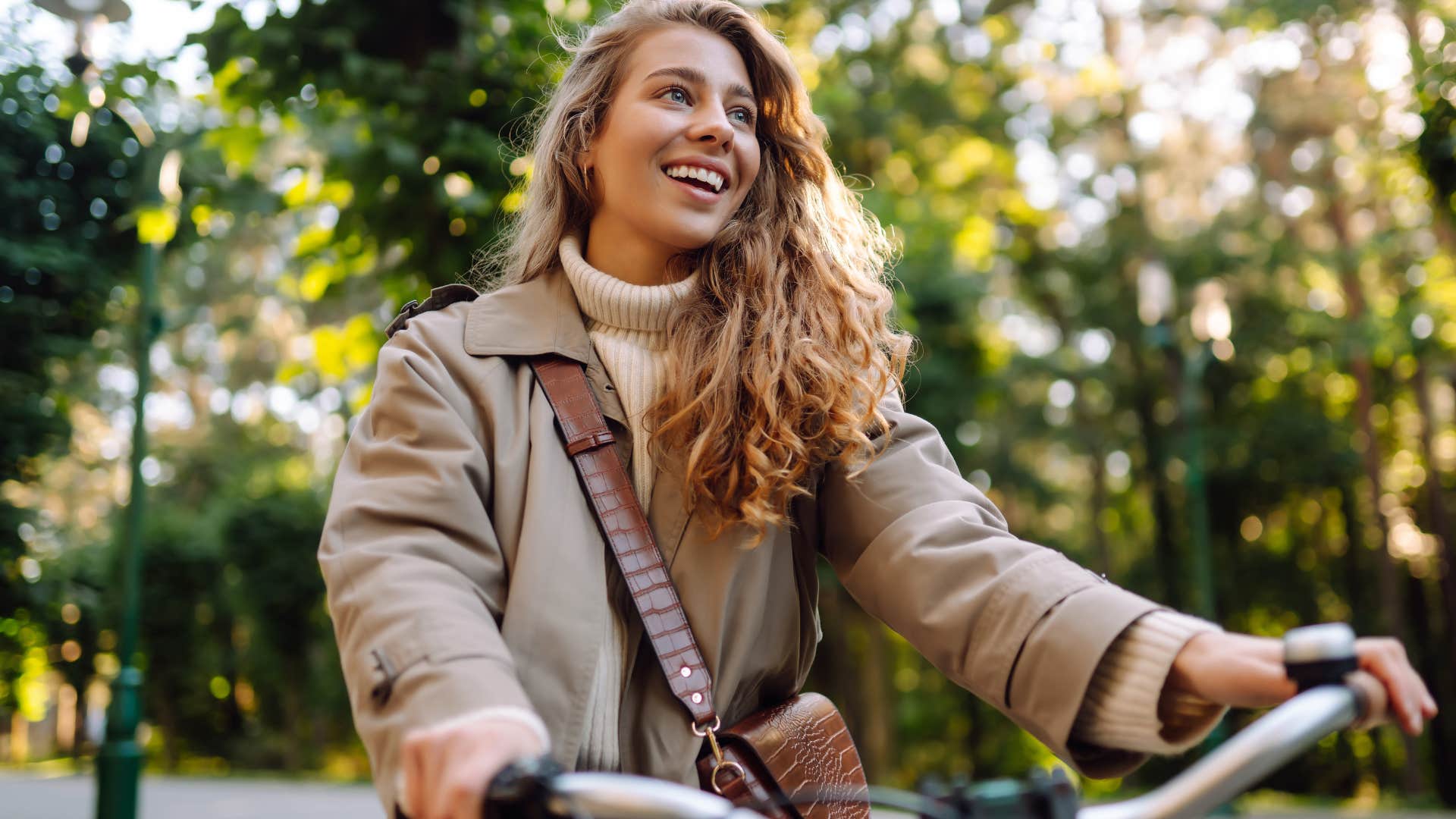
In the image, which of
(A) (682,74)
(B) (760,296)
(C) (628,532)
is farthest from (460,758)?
(A) (682,74)

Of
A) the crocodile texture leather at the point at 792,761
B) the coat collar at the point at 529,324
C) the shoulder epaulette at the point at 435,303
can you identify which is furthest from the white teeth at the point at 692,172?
the crocodile texture leather at the point at 792,761

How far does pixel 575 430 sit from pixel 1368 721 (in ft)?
3.76

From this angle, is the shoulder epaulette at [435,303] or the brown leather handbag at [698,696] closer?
the brown leather handbag at [698,696]

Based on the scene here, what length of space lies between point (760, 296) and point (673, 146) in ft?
0.99

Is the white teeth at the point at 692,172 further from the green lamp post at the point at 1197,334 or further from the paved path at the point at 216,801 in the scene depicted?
the green lamp post at the point at 1197,334

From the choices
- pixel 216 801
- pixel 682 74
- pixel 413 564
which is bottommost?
pixel 216 801

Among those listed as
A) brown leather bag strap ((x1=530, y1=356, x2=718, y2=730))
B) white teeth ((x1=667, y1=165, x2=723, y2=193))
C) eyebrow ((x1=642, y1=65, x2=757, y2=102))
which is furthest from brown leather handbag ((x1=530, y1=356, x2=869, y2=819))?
eyebrow ((x1=642, y1=65, x2=757, y2=102))

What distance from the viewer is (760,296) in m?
2.15

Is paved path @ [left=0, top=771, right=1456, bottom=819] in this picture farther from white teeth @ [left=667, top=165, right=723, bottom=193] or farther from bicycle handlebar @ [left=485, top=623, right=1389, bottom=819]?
bicycle handlebar @ [left=485, top=623, right=1389, bottom=819]

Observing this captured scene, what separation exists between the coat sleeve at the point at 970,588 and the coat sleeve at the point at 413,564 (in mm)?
569

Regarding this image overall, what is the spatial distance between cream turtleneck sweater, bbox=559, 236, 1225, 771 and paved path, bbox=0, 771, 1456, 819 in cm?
935

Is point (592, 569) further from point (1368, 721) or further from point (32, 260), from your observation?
point (32, 260)

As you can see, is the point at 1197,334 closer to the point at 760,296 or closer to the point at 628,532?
the point at 760,296

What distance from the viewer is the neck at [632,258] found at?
87.4 inches
